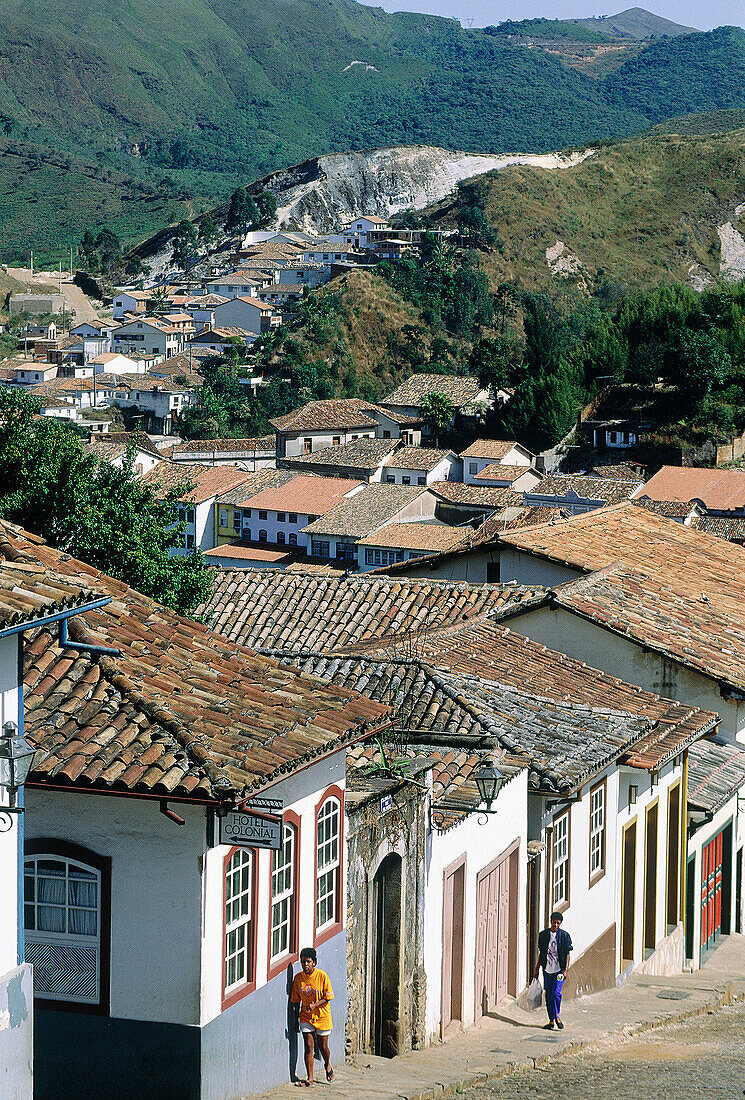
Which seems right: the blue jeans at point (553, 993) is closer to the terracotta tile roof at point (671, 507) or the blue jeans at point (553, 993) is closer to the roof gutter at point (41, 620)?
the roof gutter at point (41, 620)

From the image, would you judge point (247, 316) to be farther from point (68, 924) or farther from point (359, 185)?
point (68, 924)

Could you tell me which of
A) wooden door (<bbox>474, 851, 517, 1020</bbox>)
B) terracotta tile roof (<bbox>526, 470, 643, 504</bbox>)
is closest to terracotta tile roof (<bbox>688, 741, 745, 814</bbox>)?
wooden door (<bbox>474, 851, 517, 1020</bbox>)

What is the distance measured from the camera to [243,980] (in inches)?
338

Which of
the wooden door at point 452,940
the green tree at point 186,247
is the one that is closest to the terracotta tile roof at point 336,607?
the wooden door at point 452,940

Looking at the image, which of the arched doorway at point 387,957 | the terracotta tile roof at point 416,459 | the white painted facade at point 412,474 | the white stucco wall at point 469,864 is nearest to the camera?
the arched doorway at point 387,957

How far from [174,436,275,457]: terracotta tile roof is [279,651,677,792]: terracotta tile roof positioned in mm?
75441

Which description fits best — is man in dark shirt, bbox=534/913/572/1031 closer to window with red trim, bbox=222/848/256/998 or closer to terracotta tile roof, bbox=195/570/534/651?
window with red trim, bbox=222/848/256/998

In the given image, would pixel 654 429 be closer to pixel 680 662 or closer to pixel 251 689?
pixel 680 662

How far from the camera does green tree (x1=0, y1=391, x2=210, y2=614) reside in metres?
19.0

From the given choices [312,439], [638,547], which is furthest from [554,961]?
[312,439]

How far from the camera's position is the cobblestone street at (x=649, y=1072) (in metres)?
8.78

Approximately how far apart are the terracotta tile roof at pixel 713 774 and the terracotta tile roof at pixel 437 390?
76.6 m

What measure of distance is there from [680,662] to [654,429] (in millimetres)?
63863

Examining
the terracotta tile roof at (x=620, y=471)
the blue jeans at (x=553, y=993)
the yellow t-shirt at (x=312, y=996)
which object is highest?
the terracotta tile roof at (x=620, y=471)
